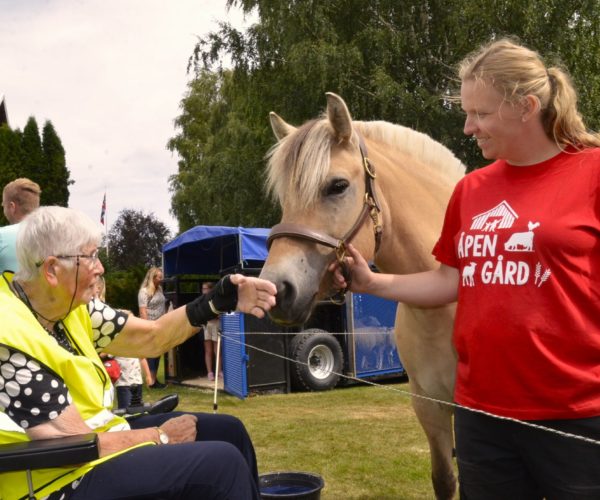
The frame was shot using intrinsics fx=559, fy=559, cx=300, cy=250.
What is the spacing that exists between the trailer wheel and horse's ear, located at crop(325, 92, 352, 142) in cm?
578

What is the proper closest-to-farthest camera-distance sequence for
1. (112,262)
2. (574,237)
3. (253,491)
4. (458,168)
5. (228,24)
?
(574,237) → (253,491) → (458,168) → (228,24) → (112,262)

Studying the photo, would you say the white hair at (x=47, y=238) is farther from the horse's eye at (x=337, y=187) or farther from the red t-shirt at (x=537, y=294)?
the red t-shirt at (x=537, y=294)

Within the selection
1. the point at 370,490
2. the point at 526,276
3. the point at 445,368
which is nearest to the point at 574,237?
the point at 526,276

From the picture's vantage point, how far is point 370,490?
405 cm

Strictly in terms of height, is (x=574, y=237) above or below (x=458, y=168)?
below

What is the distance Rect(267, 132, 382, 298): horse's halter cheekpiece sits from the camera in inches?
79.4

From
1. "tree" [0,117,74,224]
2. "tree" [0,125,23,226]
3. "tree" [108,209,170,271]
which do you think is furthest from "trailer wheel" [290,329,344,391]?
"tree" [108,209,170,271]

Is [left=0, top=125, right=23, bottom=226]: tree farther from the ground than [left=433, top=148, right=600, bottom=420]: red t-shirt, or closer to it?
farther from the ground

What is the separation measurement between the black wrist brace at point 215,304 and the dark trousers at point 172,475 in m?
0.63

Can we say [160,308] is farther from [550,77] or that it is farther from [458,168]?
[550,77]

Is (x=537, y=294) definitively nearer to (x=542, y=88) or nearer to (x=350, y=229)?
(x=542, y=88)

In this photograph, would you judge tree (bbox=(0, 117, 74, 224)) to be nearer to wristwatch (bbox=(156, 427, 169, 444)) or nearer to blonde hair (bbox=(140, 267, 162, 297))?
blonde hair (bbox=(140, 267, 162, 297))

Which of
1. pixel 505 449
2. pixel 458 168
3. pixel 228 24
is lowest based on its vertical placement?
pixel 505 449

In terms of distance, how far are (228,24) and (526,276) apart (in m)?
15.3
